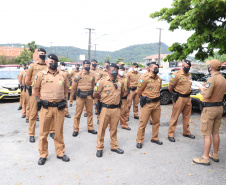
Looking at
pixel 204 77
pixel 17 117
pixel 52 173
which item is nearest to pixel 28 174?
pixel 52 173

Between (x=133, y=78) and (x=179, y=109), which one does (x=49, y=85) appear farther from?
(x=133, y=78)

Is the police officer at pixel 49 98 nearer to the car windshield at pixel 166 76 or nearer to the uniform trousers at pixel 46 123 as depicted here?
the uniform trousers at pixel 46 123

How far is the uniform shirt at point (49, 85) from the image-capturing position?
389 cm

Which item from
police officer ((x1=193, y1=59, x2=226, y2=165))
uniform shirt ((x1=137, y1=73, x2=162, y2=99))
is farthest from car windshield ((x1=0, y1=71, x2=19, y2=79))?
police officer ((x1=193, y1=59, x2=226, y2=165))

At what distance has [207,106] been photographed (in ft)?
13.2

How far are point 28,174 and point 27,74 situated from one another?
8.57 ft

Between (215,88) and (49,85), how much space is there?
321 centimetres

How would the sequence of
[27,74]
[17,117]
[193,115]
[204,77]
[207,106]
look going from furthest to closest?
[204,77] → [193,115] → [17,117] → [27,74] → [207,106]

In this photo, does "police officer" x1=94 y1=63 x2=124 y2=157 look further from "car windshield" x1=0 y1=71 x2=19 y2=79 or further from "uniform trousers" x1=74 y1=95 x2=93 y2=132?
"car windshield" x1=0 y1=71 x2=19 y2=79

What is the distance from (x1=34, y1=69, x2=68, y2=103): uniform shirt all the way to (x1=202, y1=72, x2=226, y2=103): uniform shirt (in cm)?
286

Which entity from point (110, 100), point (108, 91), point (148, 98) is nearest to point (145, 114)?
point (148, 98)

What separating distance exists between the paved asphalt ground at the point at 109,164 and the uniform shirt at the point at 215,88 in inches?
54.1

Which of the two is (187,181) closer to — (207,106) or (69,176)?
(207,106)

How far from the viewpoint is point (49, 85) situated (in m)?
3.88
